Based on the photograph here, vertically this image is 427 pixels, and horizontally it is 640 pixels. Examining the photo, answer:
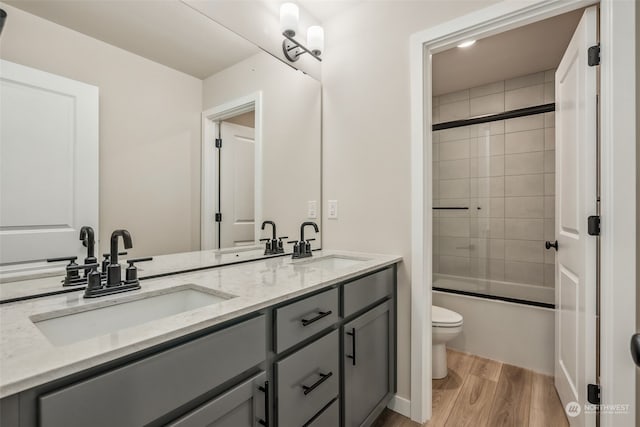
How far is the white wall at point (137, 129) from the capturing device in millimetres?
A: 963

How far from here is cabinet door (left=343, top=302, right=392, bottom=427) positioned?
1338mm

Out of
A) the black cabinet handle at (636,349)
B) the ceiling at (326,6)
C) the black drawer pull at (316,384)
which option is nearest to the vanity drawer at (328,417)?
the black drawer pull at (316,384)

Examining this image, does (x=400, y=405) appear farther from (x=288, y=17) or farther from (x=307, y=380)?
(x=288, y=17)

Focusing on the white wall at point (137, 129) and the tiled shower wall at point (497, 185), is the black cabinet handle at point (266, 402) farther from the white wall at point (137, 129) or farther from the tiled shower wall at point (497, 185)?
the tiled shower wall at point (497, 185)

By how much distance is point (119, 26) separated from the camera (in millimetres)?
1154

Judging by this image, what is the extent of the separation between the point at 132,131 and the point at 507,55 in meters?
2.63

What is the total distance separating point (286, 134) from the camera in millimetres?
1965

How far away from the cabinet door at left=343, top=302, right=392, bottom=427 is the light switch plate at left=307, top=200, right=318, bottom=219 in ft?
2.51

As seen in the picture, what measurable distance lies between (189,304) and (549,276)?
117 inches

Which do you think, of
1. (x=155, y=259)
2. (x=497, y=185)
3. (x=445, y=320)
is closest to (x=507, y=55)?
(x=497, y=185)

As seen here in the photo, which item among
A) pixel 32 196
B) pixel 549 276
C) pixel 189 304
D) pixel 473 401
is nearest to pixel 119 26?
pixel 32 196

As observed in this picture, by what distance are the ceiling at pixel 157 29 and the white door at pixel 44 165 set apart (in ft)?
0.73

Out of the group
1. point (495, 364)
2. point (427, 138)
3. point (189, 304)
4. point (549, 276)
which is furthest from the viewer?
point (549, 276)

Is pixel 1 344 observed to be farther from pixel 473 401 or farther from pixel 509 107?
pixel 509 107
